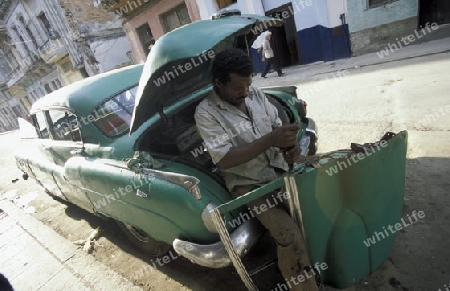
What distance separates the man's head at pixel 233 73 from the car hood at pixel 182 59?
0.46 ft

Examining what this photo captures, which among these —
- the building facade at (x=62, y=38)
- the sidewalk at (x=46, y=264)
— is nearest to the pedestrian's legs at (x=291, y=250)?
the sidewalk at (x=46, y=264)

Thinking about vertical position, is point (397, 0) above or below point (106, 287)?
above

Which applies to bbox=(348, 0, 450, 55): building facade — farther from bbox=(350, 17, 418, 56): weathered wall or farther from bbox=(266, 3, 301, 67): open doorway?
bbox=(266, 3, 301, 67): open doorway

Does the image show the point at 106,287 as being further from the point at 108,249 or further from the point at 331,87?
the point at 331,87

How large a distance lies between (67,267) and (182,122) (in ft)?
7.12

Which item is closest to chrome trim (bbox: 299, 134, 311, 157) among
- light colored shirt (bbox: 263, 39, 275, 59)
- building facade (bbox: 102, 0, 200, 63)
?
light colored shirt (bbox: 263, 39, 275, 59)

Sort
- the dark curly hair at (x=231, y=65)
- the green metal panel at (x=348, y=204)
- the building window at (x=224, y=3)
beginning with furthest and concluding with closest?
the building window at (x=224, y=3)
the dark curly hair at (x=231, y=65)
the green metal panel at (x=348, y=204)

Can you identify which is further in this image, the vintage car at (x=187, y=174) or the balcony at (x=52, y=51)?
the balcony at (x=52, y=51)

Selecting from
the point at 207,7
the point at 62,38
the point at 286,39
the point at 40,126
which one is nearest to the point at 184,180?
the point at 40,126

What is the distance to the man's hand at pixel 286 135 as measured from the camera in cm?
153

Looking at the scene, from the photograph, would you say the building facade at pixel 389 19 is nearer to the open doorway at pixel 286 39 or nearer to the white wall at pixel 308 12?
the white wall at pixel 308 12

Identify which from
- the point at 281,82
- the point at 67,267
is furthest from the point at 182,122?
the point at 281,82

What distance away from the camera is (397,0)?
8.15 meters

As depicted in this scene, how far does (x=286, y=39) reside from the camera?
1141 centimetres
